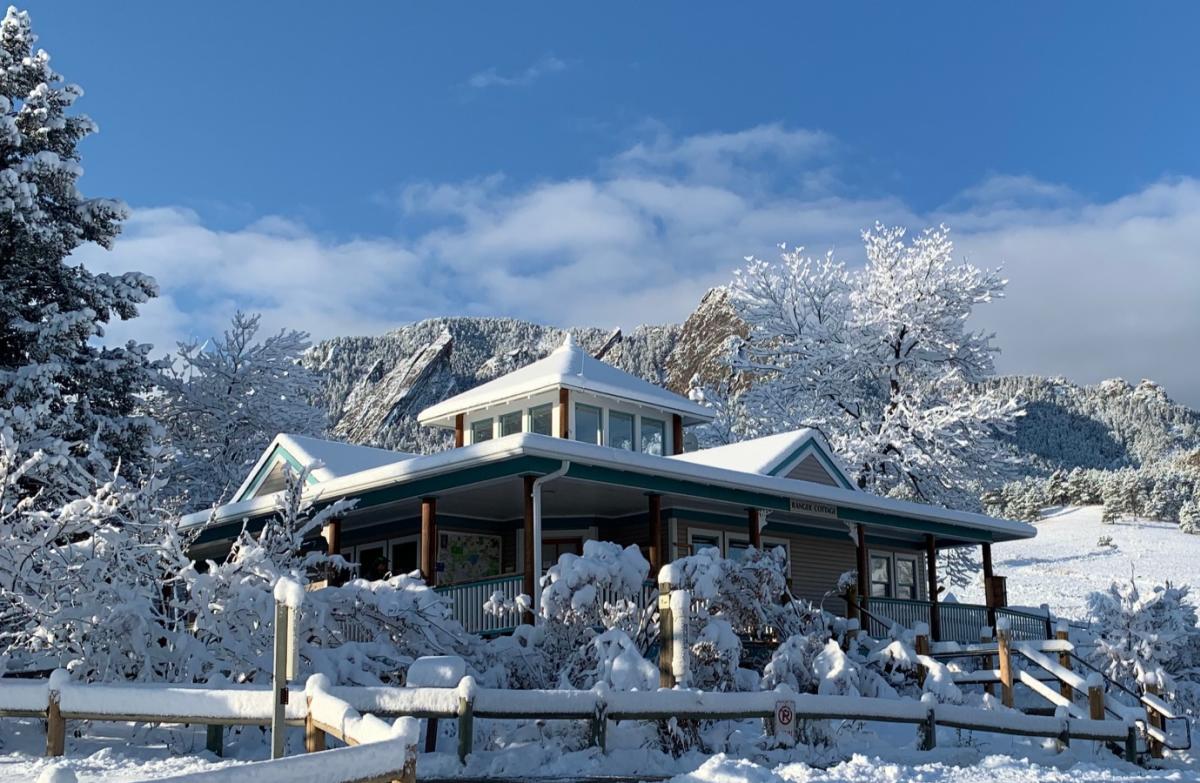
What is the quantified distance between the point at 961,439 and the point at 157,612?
27.2 meters

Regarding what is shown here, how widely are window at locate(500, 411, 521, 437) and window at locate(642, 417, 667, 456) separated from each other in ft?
8.72

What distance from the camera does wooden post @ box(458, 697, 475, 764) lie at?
31.7 ft

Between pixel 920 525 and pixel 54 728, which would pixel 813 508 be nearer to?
pixel 920 525

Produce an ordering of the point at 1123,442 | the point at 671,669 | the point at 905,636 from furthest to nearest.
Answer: the point at 1123,442 → the point at 905,636 → the point at 671,669

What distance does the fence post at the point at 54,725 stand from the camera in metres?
9.77

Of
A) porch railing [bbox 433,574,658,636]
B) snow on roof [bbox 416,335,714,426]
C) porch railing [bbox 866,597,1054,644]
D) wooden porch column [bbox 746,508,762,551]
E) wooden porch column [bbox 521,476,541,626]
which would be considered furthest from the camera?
snow on roof [bbox 416,335,714,426]

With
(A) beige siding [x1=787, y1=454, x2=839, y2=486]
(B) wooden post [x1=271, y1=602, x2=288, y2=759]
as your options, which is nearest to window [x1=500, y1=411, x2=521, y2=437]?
(A) beige siding [x1=787, y1=454, x2=839, y2=486]

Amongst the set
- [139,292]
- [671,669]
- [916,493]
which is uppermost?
[139,292]

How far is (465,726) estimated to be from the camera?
974cm

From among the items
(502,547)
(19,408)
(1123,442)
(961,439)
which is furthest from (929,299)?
(1123,442)

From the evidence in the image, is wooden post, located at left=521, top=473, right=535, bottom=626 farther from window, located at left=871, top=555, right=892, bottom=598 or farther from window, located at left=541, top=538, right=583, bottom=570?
window, located at left=871, top=555, right=892, bottom=598

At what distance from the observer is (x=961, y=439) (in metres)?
34.8

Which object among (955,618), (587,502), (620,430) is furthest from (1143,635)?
(620,430)

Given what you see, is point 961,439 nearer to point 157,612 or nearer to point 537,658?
point 537,658
